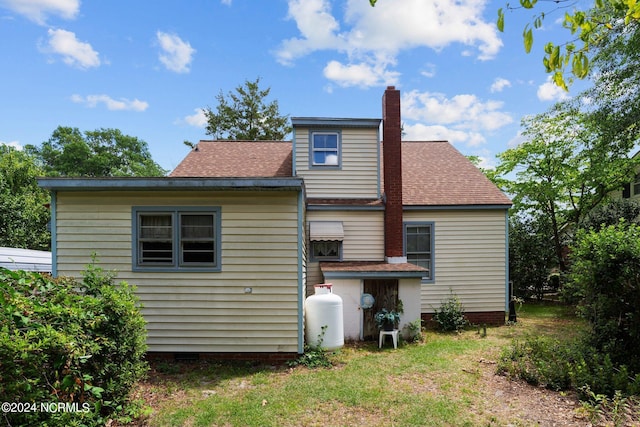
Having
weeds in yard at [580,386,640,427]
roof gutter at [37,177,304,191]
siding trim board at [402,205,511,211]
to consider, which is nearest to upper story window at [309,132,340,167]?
siding trim board at [402,205,511,211]

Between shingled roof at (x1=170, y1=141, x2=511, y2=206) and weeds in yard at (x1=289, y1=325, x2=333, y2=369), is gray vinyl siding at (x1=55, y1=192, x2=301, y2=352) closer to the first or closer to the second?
weeds in yard at (x1=289, y1=325, x2=333, y2=369)

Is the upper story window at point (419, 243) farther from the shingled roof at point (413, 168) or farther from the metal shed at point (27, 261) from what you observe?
the metal shed at point (27, 261)

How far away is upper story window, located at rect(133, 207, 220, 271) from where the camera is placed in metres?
6.64

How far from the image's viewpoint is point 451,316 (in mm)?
9586

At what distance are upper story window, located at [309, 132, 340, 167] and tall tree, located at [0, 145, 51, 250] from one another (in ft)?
49.5

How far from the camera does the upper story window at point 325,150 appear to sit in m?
10.3

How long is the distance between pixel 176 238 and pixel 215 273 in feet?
3.49

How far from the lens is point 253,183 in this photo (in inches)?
253

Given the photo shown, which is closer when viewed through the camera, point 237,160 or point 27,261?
point 27,261

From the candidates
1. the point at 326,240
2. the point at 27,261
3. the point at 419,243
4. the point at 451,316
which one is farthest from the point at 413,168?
the point at 27,261

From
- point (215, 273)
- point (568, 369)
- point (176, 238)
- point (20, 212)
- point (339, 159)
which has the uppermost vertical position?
point (339, 159)

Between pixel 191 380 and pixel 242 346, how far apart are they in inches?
43.2

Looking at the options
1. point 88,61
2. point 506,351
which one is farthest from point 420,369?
point 88,61

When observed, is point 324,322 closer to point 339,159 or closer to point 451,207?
point 339,159
